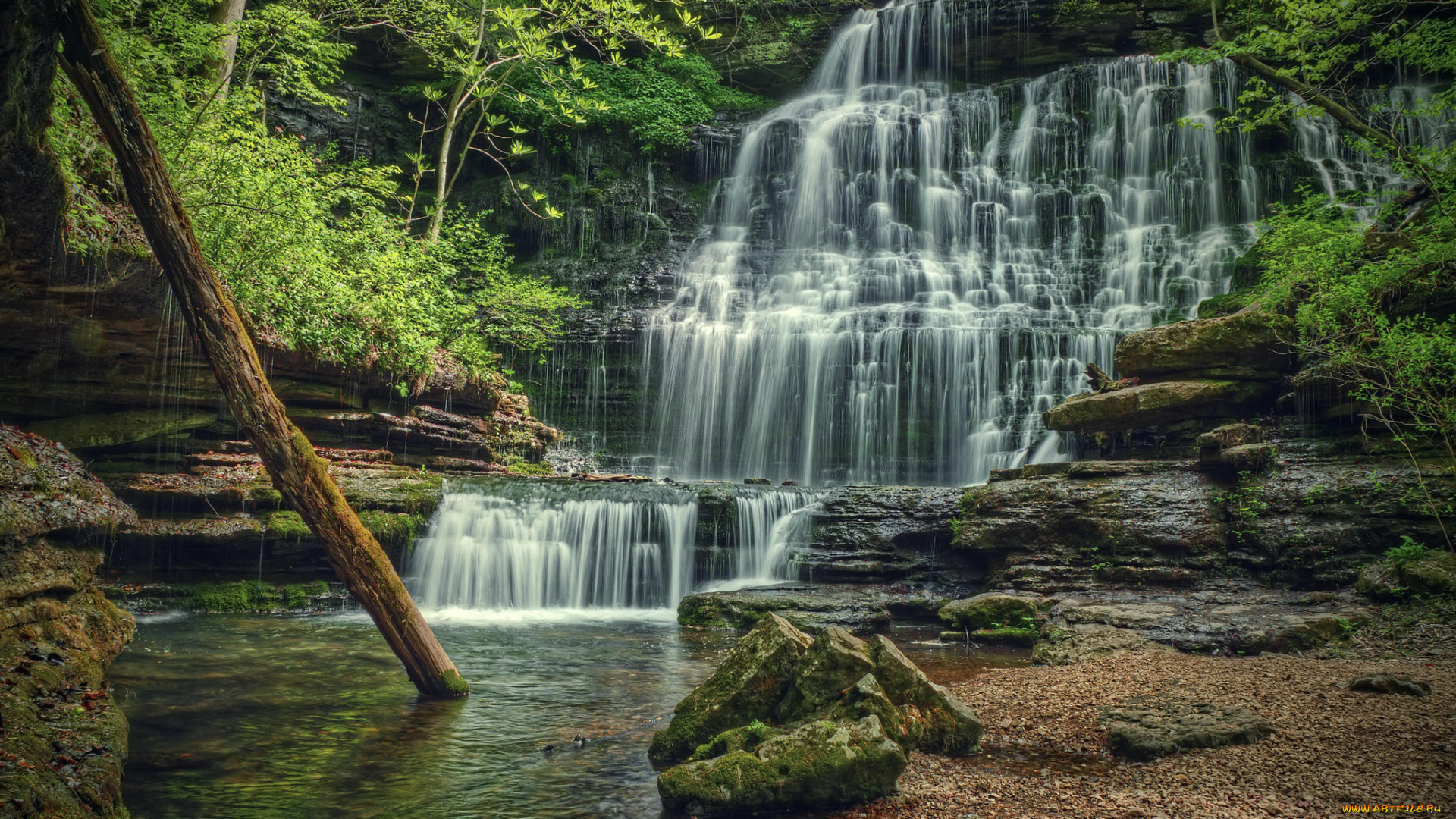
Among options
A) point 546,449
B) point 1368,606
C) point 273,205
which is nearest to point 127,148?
point 273,205

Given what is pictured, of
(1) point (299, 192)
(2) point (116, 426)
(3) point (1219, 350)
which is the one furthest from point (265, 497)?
(3) point (1219, 350)

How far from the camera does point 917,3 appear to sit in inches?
1113

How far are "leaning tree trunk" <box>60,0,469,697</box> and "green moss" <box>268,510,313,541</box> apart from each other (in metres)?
6.14

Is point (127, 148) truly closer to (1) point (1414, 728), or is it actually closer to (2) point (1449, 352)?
(1) point (1414, 728)

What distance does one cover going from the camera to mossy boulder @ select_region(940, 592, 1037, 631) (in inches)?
375

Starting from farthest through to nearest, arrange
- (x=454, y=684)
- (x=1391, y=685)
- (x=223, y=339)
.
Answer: (x=454, y=684) < (x=223, y=339) < (x=1391, y=685)

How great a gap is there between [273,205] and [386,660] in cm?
702

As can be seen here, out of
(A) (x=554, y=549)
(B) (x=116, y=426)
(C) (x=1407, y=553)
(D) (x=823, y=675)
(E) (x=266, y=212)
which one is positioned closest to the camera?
(D) (x=823, y=675)

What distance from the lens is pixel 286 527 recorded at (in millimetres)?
11328

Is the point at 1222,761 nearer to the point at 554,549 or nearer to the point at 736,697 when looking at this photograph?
the point at 736,697

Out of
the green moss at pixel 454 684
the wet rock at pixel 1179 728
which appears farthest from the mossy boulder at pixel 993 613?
the green moss at pixel 454 684

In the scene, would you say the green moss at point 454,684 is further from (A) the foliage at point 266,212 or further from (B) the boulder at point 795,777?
(A) the foliage at point 266,212

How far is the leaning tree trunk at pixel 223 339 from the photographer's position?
17.4 ft

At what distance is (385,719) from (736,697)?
299 cm
